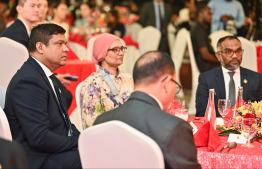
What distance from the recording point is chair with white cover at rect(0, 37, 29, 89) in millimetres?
4031

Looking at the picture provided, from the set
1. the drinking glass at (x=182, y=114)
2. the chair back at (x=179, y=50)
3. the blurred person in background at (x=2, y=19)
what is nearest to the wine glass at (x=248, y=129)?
the drinking glass at (x=182, y=114)

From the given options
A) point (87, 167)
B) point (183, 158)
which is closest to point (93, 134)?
point (87, 167)

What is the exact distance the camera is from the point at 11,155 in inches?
57.7

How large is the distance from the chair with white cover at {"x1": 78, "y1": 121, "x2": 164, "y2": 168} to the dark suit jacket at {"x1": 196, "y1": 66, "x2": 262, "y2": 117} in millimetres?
1931

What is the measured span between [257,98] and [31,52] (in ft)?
6.39

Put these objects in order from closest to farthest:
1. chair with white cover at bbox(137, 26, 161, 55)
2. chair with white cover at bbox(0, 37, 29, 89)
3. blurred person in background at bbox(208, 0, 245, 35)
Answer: chair with white cover at bbox(0, 37, 29, 89), blurred person in background at bbox(208, 0, 245, 35), chair with white cover at bbox(137, 26, 161, 55)

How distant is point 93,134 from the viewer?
1785 mm

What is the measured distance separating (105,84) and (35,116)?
0.84 metres

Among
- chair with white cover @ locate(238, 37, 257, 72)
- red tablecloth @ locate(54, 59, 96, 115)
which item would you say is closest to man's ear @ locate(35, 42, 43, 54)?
red tablecloth @ locate(54, 59, 96, 115)

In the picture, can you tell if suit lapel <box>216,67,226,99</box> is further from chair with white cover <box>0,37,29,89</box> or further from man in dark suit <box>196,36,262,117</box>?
chair with white cover <box>0,37,29,89</box>

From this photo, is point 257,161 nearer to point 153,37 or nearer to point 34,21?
point 34,21

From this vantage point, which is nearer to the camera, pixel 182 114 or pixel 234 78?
pixel 182 114

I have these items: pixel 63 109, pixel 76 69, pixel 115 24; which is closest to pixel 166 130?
pixel 63 109

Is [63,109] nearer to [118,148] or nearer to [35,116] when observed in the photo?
[35,116]
